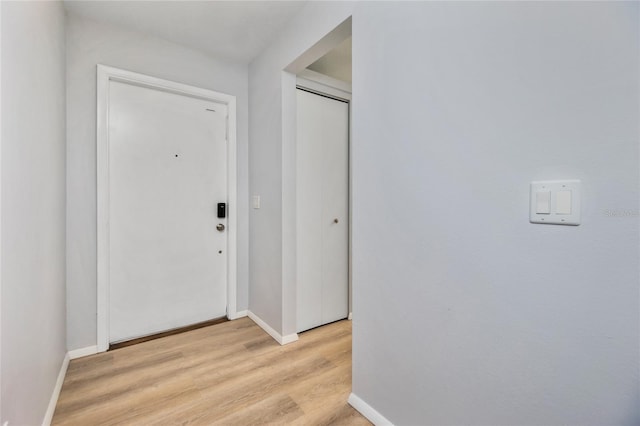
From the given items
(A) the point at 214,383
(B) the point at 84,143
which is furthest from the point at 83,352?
(B) the point at 84,143

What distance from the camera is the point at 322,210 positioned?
2531 millimetres

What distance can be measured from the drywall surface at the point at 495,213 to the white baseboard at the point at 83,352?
6.44ft

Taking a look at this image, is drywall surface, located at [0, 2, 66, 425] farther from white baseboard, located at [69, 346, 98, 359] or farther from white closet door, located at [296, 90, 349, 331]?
white closet door, located at [296, 90, 349, 331]

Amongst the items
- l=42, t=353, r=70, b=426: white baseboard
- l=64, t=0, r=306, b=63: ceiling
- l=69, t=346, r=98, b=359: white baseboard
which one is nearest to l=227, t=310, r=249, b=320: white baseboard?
l=69, t=346, r=98, b=359: white baseboard

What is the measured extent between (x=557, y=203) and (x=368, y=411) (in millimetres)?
1297

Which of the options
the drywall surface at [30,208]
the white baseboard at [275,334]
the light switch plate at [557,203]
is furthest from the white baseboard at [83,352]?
the light switch plate at [557,203]

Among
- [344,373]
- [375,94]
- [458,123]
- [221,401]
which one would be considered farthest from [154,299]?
[458,123]

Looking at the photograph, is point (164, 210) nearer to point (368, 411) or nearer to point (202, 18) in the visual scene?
point (202, 18)

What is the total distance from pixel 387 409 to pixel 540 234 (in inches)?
42.4

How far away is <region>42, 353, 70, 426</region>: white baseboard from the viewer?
138cm

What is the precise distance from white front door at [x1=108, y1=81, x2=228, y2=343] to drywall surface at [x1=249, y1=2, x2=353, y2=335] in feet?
1.15

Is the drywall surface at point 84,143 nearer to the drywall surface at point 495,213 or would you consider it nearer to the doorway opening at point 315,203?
the doorway opening at point 315,203

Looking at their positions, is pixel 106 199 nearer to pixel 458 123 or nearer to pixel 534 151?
pixel 458 123

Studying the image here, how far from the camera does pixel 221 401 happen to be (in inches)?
62.4
